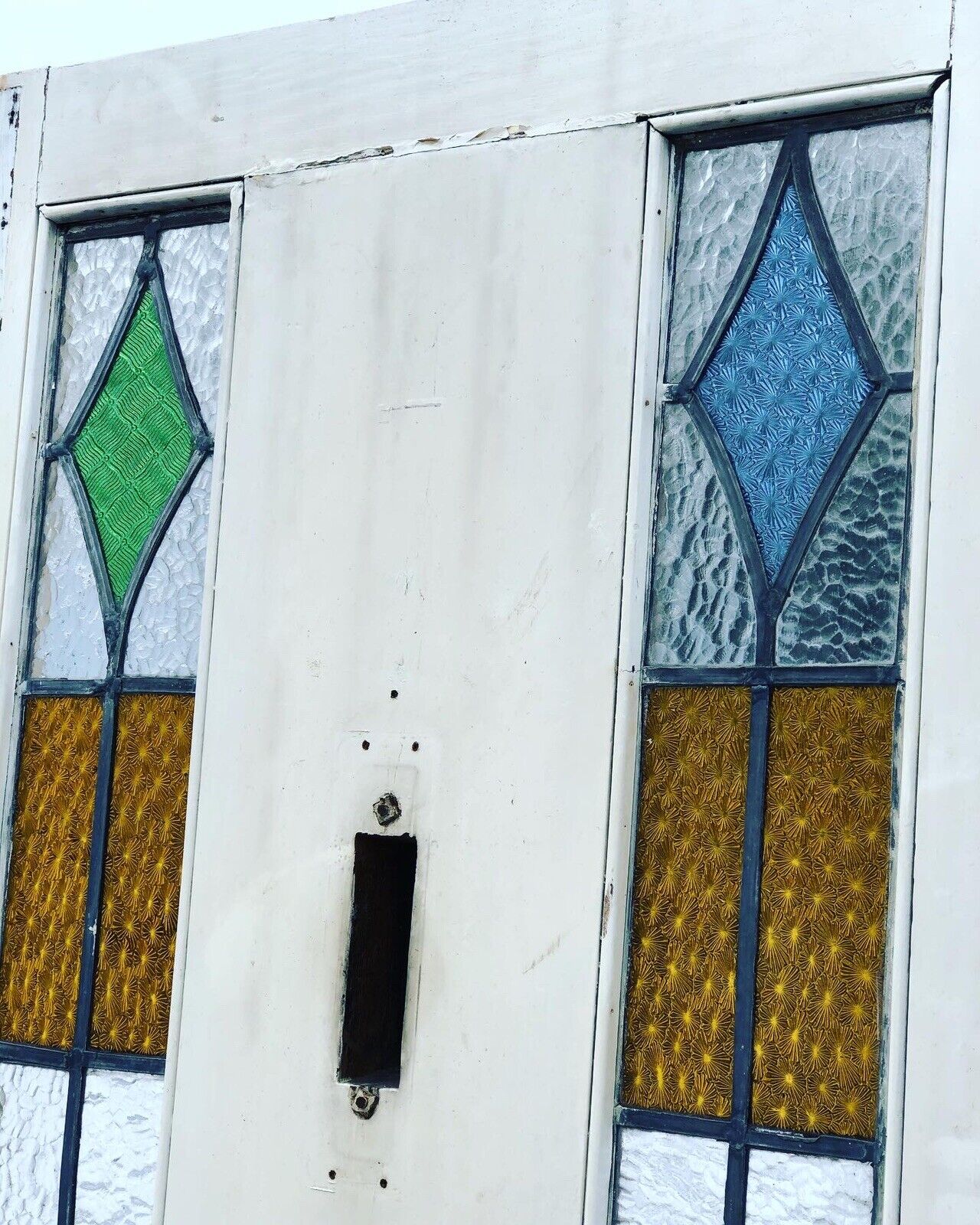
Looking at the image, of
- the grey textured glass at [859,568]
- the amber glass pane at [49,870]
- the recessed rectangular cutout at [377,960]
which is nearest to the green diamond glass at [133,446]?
the amber glass pane at [49,870]

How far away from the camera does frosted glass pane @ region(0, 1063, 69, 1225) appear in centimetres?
507

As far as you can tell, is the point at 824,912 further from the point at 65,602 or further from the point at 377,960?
the point at 65,602

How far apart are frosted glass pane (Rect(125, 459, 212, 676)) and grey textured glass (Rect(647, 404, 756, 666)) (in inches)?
52.7

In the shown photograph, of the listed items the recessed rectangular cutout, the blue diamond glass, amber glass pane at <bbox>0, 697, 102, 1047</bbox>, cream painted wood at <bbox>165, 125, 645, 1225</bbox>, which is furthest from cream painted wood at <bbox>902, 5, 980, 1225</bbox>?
amber glass pane at <bbox>0, 697, 102, 1047</bbox>

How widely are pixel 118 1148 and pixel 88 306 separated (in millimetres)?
2367

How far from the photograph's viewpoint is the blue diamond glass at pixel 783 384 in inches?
171

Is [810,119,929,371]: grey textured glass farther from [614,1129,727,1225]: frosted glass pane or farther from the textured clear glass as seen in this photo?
the textured clear glass

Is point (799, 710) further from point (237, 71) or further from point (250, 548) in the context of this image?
point (237, 71)

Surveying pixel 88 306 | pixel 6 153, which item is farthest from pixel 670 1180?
pixel 6 153

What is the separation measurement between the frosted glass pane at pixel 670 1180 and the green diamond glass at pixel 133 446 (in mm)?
2119

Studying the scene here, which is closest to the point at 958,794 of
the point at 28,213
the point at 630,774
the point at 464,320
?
the point at 630,774

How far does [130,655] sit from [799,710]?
6.37ft

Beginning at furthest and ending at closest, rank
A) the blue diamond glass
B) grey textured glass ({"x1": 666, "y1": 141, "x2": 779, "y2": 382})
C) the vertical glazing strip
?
grey textured glass ({"x1": 666, "y1": 141, "x2": 779, "y2": 382}) → the blue diamond glass → the vertical glazing strip

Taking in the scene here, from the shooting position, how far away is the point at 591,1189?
4.21 metres
